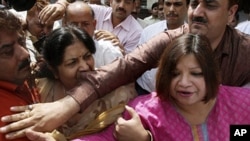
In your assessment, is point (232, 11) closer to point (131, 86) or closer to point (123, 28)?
point (131, 86)

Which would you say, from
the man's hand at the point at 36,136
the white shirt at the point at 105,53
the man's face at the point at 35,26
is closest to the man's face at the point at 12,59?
the man's hand at the point at 36,136

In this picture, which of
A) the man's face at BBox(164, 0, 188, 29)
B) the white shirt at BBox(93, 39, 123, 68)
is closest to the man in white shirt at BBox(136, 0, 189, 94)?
the man's face at BBox(164, 0, 188, 29)

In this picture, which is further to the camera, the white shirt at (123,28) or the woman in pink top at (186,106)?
the white shirt at (123,28)

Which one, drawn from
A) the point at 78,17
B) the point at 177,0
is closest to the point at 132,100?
the point at 78,17

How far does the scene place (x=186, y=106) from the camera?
1.81m

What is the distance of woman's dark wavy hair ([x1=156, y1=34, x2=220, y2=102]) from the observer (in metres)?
1.74

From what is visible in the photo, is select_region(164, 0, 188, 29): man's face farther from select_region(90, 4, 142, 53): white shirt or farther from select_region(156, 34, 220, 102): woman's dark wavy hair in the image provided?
select_region(156, 34, 220, 102): woman's dark wavy hair

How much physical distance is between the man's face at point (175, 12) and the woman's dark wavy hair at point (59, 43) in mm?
1478

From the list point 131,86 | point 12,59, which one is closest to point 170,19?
point 131,86

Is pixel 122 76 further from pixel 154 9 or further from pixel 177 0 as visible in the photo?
pixel 154 9

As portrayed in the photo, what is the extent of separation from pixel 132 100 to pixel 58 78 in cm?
40

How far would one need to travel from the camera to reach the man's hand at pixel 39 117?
160 centimetres

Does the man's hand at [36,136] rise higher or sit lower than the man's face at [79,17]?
lower

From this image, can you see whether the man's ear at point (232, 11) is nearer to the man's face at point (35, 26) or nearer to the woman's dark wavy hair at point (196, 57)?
the woman's dark wavy hair at point (196, 57)
